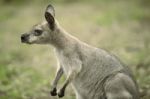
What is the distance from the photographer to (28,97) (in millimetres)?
8906

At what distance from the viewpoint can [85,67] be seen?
24.1 ft

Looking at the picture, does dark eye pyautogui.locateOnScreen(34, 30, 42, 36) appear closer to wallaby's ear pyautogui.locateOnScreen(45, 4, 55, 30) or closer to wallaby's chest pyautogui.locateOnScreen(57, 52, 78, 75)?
wallaby's ear pyautogui.locateOnScreen(45, 4, 55, 30)

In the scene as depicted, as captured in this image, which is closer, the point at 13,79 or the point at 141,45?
the point at 13,79

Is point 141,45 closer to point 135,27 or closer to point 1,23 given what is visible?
point 135,27

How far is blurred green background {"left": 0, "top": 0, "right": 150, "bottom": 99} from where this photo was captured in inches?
380

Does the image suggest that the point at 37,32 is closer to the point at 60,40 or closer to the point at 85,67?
the point at 60,40

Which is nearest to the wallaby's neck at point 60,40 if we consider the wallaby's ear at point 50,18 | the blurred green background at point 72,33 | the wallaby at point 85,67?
the wallaby at point 85,67

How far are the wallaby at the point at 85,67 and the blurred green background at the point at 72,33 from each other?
4.41 feet

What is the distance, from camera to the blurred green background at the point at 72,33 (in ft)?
31.7

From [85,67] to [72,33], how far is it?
17.5 feet

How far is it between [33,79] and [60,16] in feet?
14.1

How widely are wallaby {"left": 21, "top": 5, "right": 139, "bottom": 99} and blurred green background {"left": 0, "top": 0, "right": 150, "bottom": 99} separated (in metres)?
1.35

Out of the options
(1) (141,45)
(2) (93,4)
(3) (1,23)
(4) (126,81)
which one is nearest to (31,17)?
(3) (1,23)

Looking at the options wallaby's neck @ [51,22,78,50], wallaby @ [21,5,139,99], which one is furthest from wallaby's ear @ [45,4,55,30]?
wallaby's neck @ [51,22,78,50]
